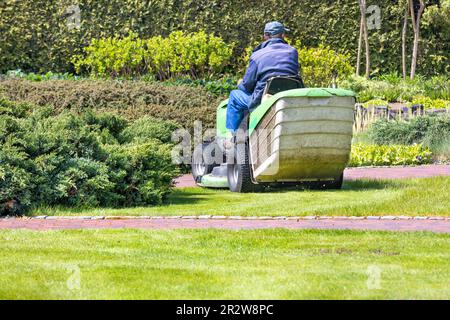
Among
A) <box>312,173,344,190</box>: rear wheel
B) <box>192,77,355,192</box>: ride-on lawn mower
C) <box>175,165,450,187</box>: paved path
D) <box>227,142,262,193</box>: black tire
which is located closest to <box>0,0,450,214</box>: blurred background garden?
<box>175,165,450,187</box>: paved path

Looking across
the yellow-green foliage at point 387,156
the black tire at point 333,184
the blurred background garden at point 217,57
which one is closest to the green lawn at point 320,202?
the black tire at point 333,184

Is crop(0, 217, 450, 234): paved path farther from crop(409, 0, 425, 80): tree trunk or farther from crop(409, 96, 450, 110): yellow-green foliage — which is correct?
crop(409, 0, 425, 80): tree trunk

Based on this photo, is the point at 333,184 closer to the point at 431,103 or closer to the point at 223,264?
the point at 223,264

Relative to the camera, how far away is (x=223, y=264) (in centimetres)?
711

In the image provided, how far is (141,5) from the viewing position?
2145 cm

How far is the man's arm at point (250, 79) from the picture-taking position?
11.5 m

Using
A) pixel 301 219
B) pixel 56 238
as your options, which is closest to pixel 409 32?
pixel 301 219

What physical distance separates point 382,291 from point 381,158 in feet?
26.9

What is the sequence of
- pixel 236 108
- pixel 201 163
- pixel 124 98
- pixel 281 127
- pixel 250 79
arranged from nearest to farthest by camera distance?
pixel 281 127 < pixel 250 79 < pixel 236 108 < pixel 201 163 < pixel 124 98

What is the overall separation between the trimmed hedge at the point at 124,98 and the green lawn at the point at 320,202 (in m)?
3.07

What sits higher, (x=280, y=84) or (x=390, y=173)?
(x=280, y=84)

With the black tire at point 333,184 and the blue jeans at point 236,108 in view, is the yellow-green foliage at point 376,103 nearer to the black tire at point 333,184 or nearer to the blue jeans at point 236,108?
the black tire at point 333,184

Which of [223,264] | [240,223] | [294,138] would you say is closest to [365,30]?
[294,138]

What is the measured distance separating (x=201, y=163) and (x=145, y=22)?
932 centimetres
